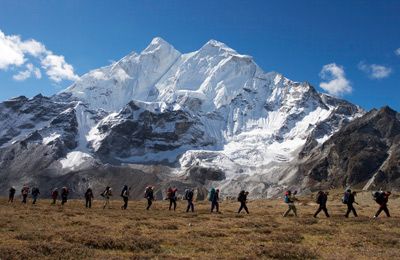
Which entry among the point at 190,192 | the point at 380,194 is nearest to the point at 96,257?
the point at 380,194

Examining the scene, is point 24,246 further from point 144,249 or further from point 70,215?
point 70,215

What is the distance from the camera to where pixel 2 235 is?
851 inches

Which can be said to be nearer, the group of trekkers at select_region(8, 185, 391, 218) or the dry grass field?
the dry grass field

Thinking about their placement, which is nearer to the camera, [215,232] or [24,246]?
[24,246]

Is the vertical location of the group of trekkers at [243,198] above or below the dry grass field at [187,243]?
above

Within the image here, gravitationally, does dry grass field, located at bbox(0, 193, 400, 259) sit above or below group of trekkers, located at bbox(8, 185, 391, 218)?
below

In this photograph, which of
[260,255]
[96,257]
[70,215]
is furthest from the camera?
[70,215]

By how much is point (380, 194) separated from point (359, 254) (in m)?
20.8

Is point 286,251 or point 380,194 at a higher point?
point 380,194

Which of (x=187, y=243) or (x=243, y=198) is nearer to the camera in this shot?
(x=187, y=243)

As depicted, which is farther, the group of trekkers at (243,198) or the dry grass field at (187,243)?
the group of trekkers at (243,198)

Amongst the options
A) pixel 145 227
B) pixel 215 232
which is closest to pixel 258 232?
pixel 215 232

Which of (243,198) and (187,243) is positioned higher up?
(243,198)

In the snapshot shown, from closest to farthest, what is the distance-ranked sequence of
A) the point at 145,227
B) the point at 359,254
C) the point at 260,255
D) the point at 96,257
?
the point at 96,257 → the point at 260,255 → the point at 359,254 → the point at 145,227
